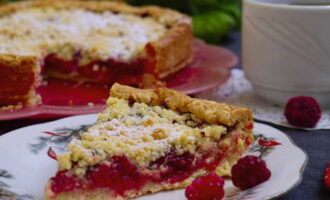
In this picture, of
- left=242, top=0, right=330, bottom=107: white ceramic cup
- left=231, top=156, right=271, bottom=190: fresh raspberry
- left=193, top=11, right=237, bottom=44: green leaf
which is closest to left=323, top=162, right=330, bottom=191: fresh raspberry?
left=231, top=156, right=271, bottom=190: fresh raspberry

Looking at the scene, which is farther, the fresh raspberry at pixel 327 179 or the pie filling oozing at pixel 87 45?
the pie filling oozing at pixel 87 45

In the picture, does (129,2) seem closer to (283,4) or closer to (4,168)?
(283,4)

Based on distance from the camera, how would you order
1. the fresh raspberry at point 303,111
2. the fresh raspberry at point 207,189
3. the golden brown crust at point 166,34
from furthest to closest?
the golden brown crust at point 166,34 → the fresh raspberry at point 303,111 → the fresh raspberry at point 207,189

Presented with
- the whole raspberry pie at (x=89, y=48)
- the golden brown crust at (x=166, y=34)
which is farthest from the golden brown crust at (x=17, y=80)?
the golden brown crust at (x=166, y=34)

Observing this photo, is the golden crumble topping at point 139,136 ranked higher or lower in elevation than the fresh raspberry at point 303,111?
higher

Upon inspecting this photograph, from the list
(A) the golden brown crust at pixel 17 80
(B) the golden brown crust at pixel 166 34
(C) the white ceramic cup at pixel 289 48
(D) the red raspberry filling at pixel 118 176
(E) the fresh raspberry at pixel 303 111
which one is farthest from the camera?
(B) the golden brown crust at pixel 166 34

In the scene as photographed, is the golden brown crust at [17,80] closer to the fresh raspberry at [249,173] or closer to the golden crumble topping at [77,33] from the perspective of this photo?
the golden crumble topping at [77,33]

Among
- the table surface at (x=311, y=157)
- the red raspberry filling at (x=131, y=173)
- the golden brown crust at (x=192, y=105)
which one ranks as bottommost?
the table surface at (x=311, y=157)

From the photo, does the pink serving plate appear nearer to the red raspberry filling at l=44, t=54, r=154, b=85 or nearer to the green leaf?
the red raspberry filling at l=44, t=54, r=154, b=85
